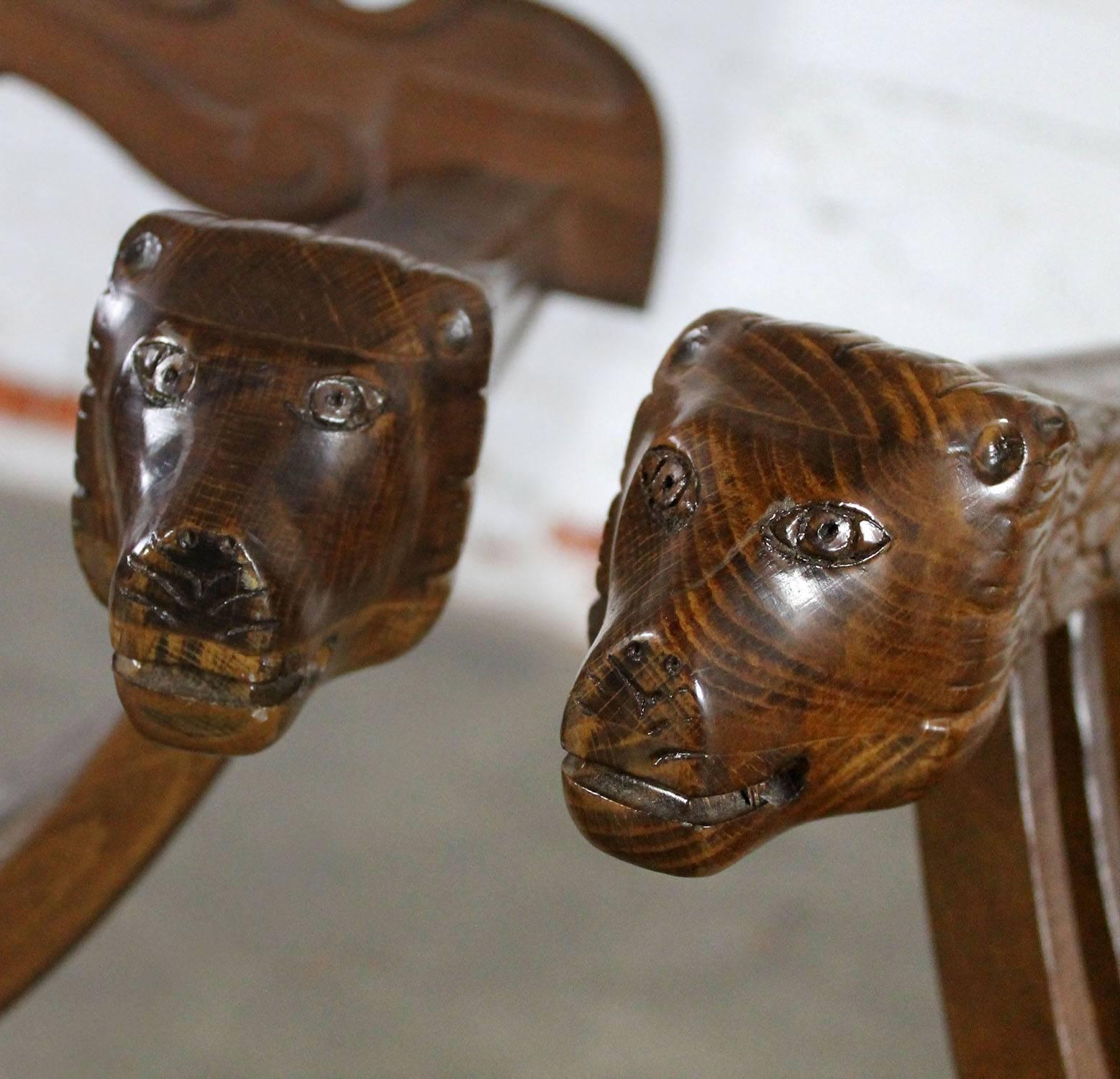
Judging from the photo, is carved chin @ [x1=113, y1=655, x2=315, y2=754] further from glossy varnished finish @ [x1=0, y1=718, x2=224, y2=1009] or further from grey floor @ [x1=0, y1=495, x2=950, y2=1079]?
grey floor @ [x1=0, y1=495, x2=950, y2=1079]

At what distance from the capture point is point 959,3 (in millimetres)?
1109

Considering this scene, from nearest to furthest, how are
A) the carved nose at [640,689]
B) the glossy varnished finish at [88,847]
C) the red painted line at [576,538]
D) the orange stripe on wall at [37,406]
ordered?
the carved nose at [640,689] → the glossy varnished finish at [88,847] → the red painted line at [576,538] → the orange stripe on wall at [37,406]

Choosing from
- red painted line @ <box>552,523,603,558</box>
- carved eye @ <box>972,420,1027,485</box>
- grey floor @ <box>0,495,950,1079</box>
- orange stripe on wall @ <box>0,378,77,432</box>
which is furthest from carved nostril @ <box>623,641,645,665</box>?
orange stripe on wall @ <box>0,378,77,432</box>

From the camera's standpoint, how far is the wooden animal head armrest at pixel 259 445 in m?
0.44

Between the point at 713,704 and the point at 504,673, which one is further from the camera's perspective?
the point at 504,673

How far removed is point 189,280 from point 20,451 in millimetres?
1261

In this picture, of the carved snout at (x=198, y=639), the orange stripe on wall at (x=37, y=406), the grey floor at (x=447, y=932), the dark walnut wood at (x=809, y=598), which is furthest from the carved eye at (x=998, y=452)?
the orange stripe on wall at (x=37, y=406)

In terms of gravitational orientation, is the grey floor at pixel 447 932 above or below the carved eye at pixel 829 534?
below

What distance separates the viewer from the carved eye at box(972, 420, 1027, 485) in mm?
384

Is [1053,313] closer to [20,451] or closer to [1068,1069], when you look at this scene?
[1068,1069]

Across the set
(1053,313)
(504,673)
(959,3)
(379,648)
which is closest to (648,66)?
(959,3)

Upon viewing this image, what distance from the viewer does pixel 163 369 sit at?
0.47m

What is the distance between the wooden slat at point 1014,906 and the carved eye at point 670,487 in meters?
0.17

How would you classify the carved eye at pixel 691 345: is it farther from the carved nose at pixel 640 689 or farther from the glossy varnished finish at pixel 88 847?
the glossy varnished finish at pixel 88 847
